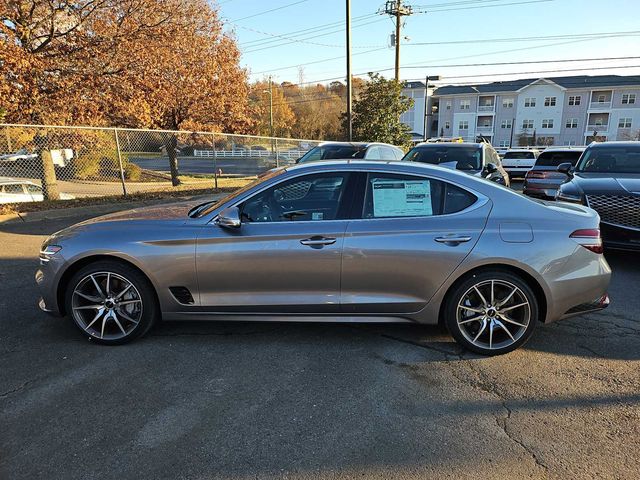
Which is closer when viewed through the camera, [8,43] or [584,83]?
[8,43]

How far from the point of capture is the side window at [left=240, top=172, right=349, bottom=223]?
12.1ft

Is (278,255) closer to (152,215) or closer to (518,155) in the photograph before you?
(152,215)

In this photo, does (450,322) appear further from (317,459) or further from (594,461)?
(317,459)

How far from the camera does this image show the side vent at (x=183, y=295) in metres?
3.69

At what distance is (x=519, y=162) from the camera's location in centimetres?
2292

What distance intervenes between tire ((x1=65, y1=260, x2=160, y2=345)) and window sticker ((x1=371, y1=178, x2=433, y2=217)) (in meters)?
2.05

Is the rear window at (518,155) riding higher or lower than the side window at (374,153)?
lower

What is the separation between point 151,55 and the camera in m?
12.2

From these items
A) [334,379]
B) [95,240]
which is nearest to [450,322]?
[334,379]

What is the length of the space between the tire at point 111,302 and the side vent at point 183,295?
7.7 inches

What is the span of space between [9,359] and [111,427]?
145cm

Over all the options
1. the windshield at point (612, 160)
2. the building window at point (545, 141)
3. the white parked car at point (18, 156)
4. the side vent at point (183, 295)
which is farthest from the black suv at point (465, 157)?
the building window at point (545, 141)

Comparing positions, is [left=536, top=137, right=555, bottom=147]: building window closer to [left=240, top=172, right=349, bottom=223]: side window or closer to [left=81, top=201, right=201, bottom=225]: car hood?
[left=240, top=172, right=349, bottom=223]: side window

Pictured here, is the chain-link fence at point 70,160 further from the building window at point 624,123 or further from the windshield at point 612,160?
the building window at point 624,123
